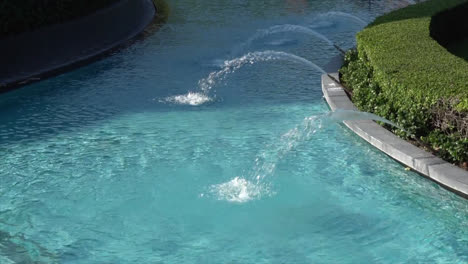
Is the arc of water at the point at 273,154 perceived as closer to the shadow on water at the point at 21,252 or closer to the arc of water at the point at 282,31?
the shadow on water at the point at 21,252

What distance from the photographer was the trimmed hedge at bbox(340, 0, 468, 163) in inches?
332

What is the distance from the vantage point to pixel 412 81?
9289mm

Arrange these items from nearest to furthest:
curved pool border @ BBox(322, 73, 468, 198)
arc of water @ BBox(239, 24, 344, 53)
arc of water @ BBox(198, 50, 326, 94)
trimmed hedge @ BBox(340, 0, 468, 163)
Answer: curved pool border @ BBox(322, 73, 468, 198)
trimmed hedge @ BBox(340, 0, 468, 163)
arc of water @ BBox(198, 50, 326, 94)
arc of water @ BBox(239, 24, 344, 53)

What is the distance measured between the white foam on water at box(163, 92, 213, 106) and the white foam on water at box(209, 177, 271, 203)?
10.3 feet

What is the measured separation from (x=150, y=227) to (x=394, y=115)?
362cm

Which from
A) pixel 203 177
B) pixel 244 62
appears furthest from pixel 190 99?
pixel 203 177

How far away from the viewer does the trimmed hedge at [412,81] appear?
8.45m

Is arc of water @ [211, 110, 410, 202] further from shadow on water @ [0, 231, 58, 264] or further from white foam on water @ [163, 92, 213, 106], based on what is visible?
shadow on water @ [0, 231, 58, 264]

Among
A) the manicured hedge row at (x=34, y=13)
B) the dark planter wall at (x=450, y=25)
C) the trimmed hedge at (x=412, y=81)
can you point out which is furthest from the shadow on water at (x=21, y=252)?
the dark planter wall at (x=450, y=25)

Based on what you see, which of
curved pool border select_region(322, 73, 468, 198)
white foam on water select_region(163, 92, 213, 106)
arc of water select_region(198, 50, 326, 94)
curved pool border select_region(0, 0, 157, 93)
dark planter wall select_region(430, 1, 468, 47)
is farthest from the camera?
dark planter wall select_region(430, 1, 468, 47)

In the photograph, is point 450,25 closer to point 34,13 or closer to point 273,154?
point 273,154

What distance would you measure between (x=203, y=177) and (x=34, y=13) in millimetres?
6498

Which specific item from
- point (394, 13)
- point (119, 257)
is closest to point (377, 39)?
point (394, 13)

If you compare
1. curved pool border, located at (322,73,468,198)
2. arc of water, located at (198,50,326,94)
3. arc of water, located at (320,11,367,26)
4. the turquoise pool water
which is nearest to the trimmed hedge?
curved pool border, located at (322,73,468,198)
